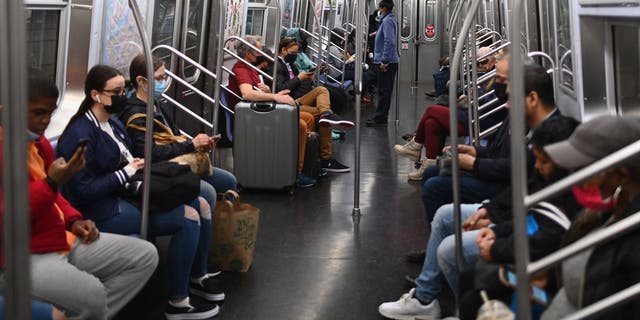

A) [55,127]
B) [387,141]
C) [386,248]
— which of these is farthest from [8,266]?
[387,141]

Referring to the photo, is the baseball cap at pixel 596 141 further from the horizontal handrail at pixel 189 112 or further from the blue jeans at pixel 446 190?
the horizontal handrail at pixel 189 112

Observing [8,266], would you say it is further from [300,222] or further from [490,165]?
[300,222]

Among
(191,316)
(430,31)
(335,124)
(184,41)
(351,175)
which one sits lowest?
(191,316)

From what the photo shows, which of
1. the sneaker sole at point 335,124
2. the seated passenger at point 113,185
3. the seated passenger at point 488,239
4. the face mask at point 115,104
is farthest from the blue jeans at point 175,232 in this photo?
the sneaker sole at point 335,124

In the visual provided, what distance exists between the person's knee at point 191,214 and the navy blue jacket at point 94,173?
0.35 meters

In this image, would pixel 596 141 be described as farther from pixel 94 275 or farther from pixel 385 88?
pixel 385 88

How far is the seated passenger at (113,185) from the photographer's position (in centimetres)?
366

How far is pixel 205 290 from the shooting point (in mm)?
4371

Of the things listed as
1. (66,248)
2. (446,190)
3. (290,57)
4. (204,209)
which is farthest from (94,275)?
(290,57)

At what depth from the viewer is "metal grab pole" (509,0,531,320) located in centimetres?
206

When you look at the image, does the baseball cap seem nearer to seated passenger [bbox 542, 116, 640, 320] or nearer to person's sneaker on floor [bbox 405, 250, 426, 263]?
seated passenger [bbox 542, 116, 640, 320]

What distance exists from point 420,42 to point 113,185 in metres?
17.3

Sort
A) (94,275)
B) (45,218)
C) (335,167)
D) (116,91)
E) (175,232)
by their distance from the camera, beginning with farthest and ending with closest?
(335,167)
(175,232)
(116,91)
(94,275)
(45,218)

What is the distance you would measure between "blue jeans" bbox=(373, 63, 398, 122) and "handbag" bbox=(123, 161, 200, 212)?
26.2 ft
